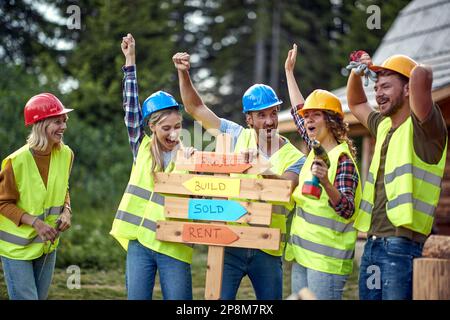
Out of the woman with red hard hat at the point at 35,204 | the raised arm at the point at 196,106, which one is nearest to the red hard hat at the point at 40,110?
the woman with red hard hat at the point at 35,204

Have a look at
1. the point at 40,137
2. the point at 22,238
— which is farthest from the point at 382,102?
the point at 22,238

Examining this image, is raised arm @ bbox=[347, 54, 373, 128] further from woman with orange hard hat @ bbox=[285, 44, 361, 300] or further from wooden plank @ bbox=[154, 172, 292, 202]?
wooden plank @ bbox=[154, 172, 292, 202]

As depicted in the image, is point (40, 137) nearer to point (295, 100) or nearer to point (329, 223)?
point (295, 100)

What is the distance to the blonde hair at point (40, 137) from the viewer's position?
223 inches

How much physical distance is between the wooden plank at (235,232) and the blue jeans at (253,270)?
358 millimetres

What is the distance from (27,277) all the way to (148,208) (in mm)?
1021

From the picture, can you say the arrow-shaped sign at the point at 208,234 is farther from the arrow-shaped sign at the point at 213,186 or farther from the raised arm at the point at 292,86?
the raised arm at the point at 292,86

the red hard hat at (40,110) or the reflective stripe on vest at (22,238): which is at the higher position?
the red hard hat at (40,110)

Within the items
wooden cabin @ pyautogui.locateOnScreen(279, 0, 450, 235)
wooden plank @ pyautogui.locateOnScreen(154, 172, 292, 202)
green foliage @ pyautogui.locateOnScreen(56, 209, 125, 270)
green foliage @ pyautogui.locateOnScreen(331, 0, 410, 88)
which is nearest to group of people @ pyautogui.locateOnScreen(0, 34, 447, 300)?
wooden plank @ pyautogui.locateOnScreen(154, 172, 292, 202)

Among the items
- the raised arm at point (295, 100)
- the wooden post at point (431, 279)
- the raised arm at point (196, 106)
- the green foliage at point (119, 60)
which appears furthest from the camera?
the green foliage at point (119, 60)

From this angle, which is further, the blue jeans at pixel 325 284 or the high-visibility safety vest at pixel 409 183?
the blue jeans at pixel 325 284

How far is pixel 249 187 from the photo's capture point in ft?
16.9

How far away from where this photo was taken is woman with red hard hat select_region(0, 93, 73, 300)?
5535 mm
